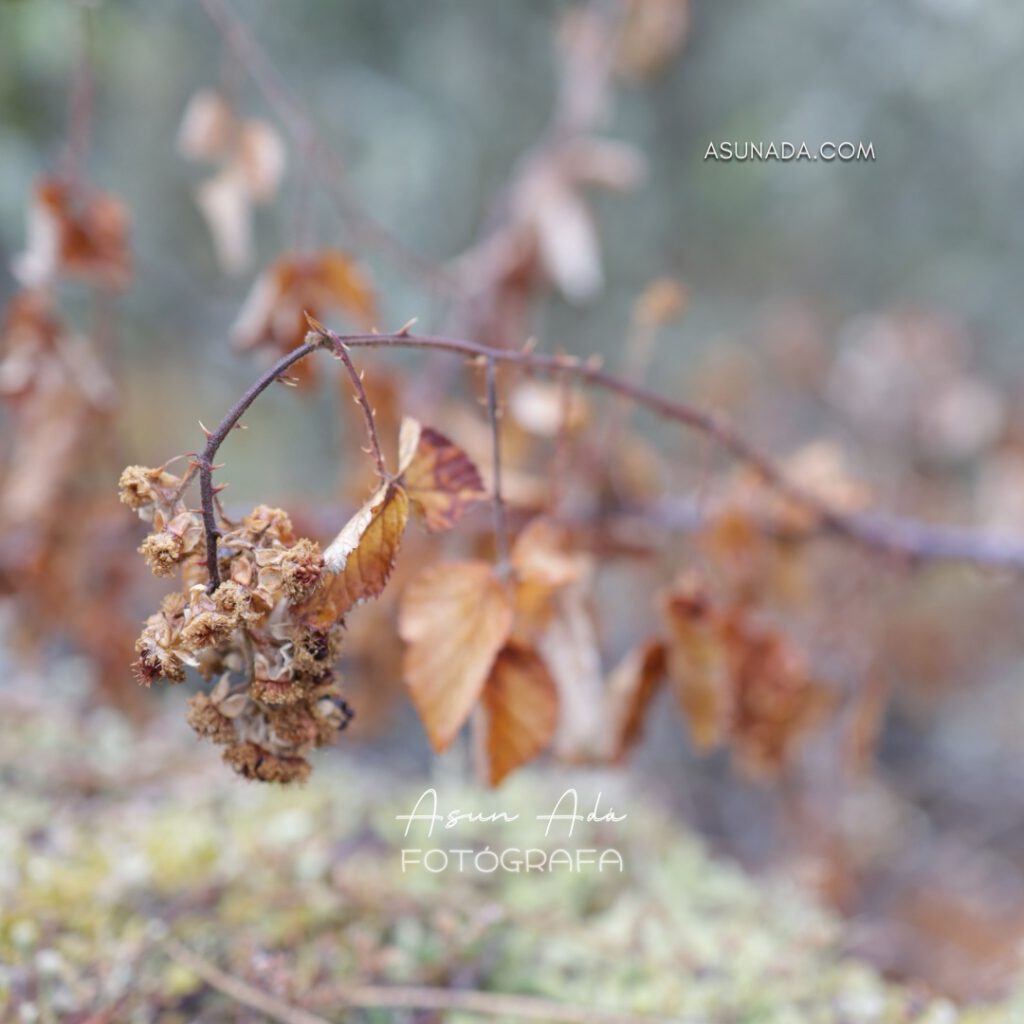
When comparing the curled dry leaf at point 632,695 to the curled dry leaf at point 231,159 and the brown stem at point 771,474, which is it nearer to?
the brown stem at point 771,474

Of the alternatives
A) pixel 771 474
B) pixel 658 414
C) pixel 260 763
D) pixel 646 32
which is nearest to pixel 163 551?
pixel 260 763

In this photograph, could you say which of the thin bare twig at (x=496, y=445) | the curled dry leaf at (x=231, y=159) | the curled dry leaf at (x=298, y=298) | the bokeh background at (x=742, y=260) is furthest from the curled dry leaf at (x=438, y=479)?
the bokeh background at (x=742, y=260)

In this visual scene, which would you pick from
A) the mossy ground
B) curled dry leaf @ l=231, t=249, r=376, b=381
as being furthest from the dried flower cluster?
curled dry leaf @ l=231, t=249, r=376, b=381

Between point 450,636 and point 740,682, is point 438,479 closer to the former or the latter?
point 450,636

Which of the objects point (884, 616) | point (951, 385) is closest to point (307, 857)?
point (884, 616)

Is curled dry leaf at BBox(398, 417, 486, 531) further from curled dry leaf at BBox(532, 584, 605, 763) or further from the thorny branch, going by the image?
curled dry leaf at BBox(532, 584, 605, 763)

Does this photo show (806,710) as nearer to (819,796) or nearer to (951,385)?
(819,796)
